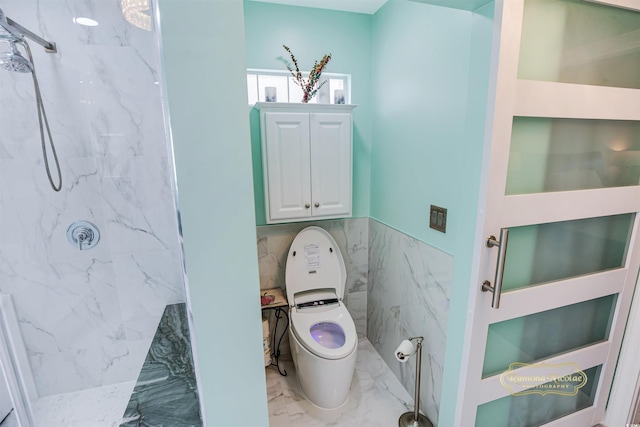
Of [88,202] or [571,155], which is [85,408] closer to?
[88,202]

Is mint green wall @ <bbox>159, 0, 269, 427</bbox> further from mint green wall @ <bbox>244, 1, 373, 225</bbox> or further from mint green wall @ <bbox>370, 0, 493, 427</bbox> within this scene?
mint green wall @ <bbox>244, 1, 373, 225</bbox>

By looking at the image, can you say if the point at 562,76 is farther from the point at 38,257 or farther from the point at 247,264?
the point at 38,257

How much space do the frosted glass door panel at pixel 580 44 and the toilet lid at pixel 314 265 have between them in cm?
143

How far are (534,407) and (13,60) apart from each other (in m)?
2.91

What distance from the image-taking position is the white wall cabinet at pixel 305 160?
177 centimetres

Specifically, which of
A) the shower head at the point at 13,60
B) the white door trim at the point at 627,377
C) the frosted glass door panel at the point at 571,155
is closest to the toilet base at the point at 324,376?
the frosted glass door panel at the point at 571,155

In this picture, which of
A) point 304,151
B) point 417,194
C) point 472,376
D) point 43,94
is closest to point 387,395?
point 472,376

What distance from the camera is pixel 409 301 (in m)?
1.78

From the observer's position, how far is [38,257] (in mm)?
1515

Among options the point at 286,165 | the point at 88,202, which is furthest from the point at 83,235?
the point at 286,165

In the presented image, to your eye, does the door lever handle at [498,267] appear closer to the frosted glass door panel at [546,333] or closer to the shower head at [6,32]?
the frosted glass door panel at [546,333]

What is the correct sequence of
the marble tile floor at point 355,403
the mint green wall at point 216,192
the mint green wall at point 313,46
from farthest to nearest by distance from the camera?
the mint green wall at point 313,46, the marble tile floor at point 355,403, the mint green wall at point 216,192

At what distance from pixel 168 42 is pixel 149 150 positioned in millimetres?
1164

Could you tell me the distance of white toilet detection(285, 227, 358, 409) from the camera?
1627 millimetres
